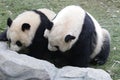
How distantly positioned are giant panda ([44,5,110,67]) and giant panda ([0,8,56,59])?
0.25 meters

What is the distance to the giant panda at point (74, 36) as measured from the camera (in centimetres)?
611

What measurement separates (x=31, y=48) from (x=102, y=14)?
151 inches

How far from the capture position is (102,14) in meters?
9.98

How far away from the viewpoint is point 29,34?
6.43 metres


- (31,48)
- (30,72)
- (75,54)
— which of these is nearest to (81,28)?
(75,54)

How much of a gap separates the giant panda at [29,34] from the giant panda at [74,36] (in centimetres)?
25

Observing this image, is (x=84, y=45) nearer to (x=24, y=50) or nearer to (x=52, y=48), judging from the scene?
(x=52, y=48)

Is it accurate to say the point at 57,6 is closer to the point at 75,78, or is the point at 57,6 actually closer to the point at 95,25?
the point at 95,25

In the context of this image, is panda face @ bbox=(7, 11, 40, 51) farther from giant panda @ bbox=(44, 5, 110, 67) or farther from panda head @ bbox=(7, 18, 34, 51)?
giant panda @ bbox=(44, 5, 110, 67)

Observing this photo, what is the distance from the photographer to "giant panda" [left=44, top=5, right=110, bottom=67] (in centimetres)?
611

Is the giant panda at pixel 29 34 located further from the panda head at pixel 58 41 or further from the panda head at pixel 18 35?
the panda head at pixel 58 41

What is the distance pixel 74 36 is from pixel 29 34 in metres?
0.80

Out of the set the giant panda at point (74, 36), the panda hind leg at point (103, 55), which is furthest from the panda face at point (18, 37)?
Result: the panda hind leg at point (103, 55)

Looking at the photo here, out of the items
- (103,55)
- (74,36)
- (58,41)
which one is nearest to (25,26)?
(58,41)
